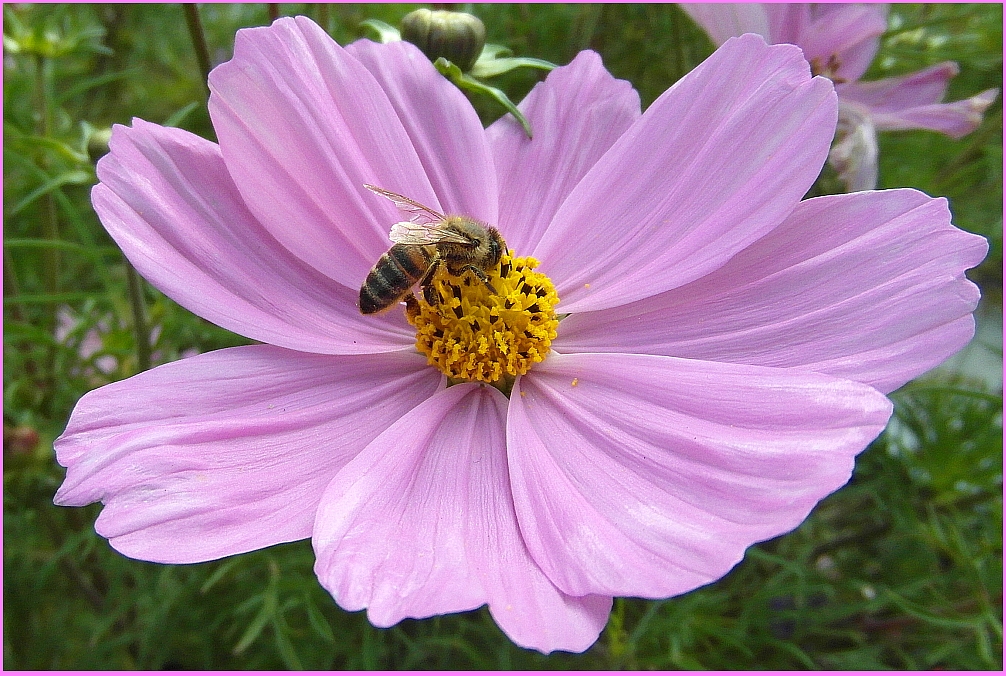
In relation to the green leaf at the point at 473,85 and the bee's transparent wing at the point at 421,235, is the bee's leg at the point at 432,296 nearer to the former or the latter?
the bee's transparent wing at the point at 421,235

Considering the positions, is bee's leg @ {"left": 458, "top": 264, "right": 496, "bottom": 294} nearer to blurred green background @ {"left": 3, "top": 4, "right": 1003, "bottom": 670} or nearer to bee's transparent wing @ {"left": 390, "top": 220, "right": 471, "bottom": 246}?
bee's transparent wing @ {"left": 390, "top": 220, "right": 471, "bottom": 246}

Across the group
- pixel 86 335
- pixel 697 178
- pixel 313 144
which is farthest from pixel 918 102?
pixel 86 335

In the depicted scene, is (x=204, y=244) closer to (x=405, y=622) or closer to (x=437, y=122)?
(x=437, y=122)

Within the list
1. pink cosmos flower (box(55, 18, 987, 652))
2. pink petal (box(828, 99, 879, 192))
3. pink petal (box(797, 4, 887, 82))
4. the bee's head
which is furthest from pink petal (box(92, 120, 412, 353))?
pink petal (box(797, 4, 887, 82))

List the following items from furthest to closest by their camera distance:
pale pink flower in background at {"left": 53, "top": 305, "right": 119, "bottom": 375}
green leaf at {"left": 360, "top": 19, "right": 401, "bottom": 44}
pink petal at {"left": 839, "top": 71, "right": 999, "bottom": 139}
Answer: pale pink flower in background at {"left": 53, "top": 305, "right": 119, "bottom": 375}
pink petal at {"left": 839, "top": 71, "right": 999, "bottom": 139}
green leaf at {"left": 360, "top": 19, "right": 401, "bottom": 44}

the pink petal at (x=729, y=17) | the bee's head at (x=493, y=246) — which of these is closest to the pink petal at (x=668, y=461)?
the bee's head at (x=493, y=246)
